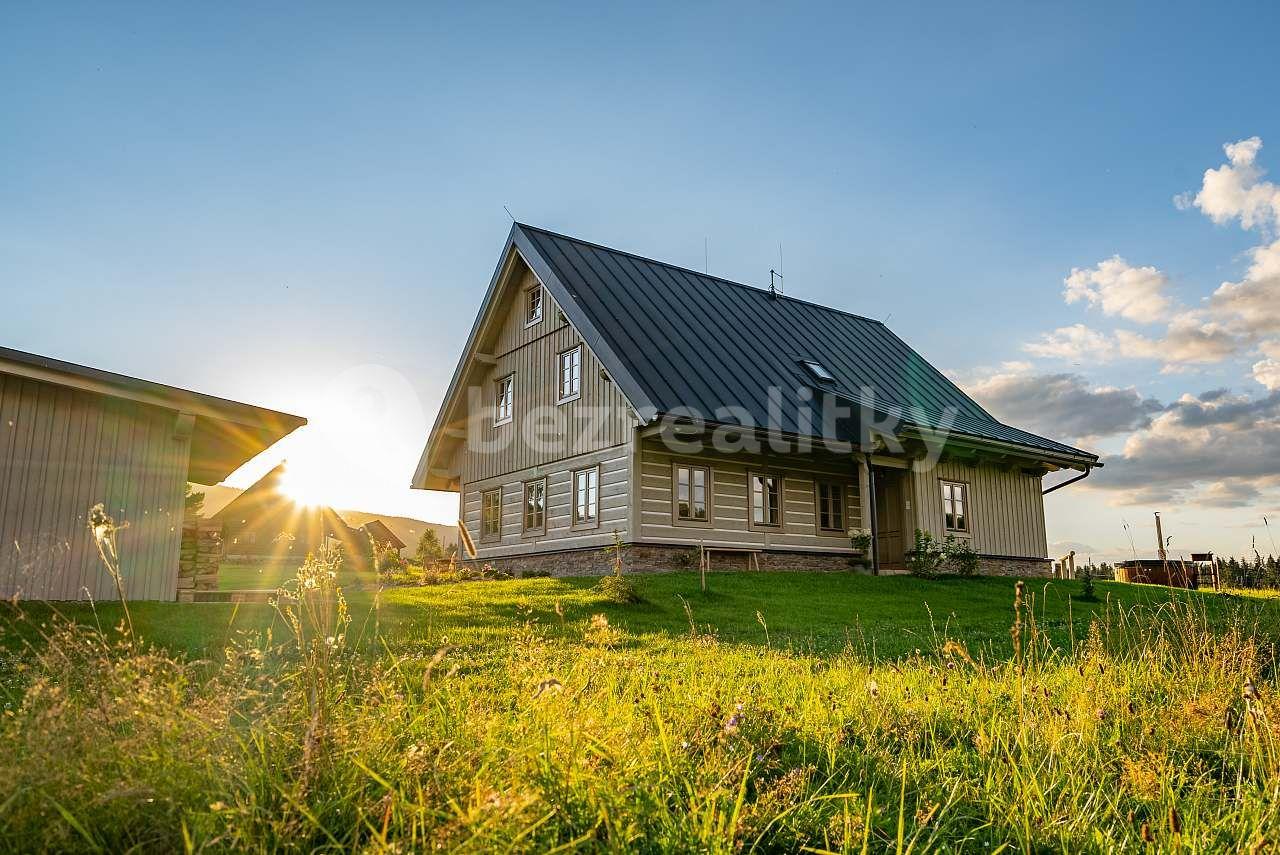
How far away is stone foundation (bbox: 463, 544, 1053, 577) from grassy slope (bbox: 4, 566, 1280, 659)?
3.74ft

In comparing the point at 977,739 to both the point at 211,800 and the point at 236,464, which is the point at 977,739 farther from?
the point at 236,464

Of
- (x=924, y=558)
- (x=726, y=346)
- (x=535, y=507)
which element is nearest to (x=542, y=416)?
(x=535, y=507)

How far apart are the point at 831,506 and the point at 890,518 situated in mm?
1870

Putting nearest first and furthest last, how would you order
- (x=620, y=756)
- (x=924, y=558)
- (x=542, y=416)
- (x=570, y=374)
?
1. (x=620, y=756)
2. (x=924, y=558)
3. (x=570, y=374)
4. (x=542, y=416)

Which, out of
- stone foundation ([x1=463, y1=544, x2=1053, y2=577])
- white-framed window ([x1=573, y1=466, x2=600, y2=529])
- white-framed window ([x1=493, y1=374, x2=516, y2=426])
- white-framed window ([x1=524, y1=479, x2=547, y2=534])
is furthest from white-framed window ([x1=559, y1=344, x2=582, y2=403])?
stone foundation ([x1=463, y1=544, x2=1053, y2=577])

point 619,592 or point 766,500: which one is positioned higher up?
point 766,500

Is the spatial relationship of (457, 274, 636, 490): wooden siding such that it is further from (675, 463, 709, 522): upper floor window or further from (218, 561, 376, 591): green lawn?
(218, 561, 376, 591): green lawn

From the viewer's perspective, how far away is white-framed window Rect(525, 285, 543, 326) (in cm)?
2316

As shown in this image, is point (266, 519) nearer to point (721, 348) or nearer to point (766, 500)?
point (721, 348)

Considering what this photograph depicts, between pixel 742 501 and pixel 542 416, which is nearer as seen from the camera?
pixel 742 501

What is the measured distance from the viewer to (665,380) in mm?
19297

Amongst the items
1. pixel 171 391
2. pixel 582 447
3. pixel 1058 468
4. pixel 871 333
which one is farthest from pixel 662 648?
pixel 871 333

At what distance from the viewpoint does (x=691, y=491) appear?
1994 cm

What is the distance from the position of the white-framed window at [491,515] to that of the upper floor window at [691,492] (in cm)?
622
